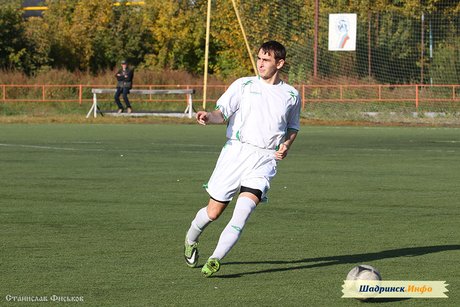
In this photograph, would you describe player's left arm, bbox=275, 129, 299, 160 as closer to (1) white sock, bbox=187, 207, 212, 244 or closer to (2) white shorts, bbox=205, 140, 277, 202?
(2) white shorts, bbox=205, 140, 277, 202

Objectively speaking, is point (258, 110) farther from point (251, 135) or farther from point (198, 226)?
point (198, 226)

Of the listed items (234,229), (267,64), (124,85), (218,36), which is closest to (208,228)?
(234,229)

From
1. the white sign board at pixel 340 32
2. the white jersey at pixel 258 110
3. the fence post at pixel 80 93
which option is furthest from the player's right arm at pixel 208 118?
the fence post at pixel 80 93

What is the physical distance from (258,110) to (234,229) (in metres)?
1.00

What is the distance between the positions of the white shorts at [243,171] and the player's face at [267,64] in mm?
586

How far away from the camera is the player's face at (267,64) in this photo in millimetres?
8789

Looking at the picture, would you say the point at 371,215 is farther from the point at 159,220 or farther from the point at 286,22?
the point at 286,22

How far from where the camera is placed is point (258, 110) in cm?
888

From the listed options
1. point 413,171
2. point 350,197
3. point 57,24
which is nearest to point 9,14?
point 57,24

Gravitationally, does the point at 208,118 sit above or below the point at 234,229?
above

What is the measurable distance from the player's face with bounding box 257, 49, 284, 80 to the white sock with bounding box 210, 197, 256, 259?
39.9 inches

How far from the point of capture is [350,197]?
1454cm

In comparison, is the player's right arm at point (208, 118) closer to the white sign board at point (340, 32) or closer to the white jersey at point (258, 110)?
the white jersey at point (258, 110)

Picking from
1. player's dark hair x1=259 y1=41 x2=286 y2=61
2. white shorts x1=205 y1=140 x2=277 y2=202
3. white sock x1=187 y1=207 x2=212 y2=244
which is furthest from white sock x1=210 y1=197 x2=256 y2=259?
player's dark hair x1=259 y1=41 x2=286 y2=61
